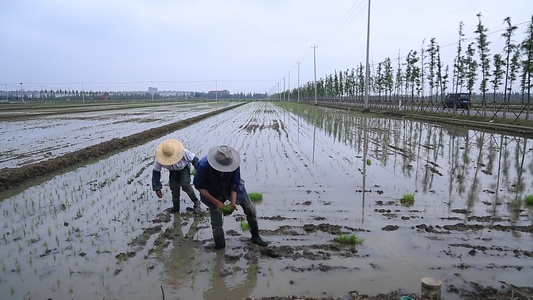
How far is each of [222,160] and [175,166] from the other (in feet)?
6.30

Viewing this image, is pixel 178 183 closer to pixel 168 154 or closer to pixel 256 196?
pixel 168 154

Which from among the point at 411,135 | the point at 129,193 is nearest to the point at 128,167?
the point at 129,193

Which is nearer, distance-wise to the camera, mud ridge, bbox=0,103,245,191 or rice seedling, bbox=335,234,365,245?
rice seedling, bbox=335,234,365,245

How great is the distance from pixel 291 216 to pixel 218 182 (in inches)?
66.9

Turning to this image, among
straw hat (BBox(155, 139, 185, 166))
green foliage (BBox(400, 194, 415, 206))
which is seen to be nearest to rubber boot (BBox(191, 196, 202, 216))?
straw hat (BBox(155, 139, 185, 166))

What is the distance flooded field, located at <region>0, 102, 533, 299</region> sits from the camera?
3561 millimetres

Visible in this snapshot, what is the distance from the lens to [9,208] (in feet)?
19.7

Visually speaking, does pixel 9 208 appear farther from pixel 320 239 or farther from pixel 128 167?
pixel 320 239

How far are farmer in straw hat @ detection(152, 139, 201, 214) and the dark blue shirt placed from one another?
1.26m

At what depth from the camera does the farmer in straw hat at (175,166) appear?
5293 millimetres

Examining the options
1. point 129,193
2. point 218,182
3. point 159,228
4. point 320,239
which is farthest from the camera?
point 129,193

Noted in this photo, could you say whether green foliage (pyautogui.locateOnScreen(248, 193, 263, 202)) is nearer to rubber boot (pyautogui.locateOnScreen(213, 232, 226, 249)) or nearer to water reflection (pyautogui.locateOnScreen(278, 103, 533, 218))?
rubber boot (pyautogui.locateOnScreen(213, 232, 226, 249))

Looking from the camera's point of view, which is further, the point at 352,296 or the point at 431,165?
the point at 431,165

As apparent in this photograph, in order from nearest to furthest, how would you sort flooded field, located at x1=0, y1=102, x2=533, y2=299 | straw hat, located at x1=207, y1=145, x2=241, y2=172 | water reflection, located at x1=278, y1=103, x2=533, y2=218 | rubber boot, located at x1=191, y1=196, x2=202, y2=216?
1. flooded field, located at x1=0, y1=102, x2=533, y2=299
2. straw hat, located at x1=207, y1=145, x2=241, y2=172
3. rubber boot, located at x1=191, y1=196, x2=202, y2=216
4. water reflection, located at x1=278, y1=103, x2=533, y2=218
